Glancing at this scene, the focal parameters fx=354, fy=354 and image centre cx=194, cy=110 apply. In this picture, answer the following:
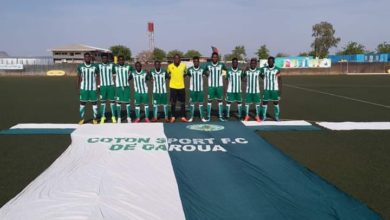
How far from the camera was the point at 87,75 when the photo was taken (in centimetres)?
955

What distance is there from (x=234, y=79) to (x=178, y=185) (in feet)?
18.6

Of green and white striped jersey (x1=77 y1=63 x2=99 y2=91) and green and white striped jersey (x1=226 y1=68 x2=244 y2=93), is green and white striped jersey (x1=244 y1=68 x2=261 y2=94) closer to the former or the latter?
green and white striped jersey (x1=226 y1=68 x2=244 y2=93)

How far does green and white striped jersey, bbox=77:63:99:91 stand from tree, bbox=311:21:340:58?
2916 inches

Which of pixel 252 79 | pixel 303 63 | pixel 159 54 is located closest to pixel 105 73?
pixel 252 79

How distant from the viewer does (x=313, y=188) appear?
16.2 ft

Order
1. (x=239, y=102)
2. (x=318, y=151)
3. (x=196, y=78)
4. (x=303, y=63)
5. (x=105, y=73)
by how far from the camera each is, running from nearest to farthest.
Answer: (x=318, y=151) → (x=105, y=73) → (x=196, y=78) → (x=239, y=102) → (x=303, y=63)

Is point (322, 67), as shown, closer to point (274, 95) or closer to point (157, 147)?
point (274, 95)

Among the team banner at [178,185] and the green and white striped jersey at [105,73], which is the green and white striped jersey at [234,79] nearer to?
the team banner at [178,185]

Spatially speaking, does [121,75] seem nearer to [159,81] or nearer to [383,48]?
[159,81]

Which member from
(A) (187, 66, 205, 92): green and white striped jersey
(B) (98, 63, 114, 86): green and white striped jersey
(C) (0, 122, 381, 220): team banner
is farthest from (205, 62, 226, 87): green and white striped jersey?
(C) (0, 122, 381, 220): team banner

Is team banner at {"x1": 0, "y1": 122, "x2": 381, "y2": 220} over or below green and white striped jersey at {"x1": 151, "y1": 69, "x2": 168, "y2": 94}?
below

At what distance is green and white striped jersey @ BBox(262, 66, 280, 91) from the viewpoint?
392 inches

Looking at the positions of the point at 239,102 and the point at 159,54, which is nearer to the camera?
the point at 239,102

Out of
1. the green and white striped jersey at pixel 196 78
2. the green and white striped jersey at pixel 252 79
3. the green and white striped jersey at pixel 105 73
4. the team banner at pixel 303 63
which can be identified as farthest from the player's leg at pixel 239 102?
the team banner at pixel 303 63
